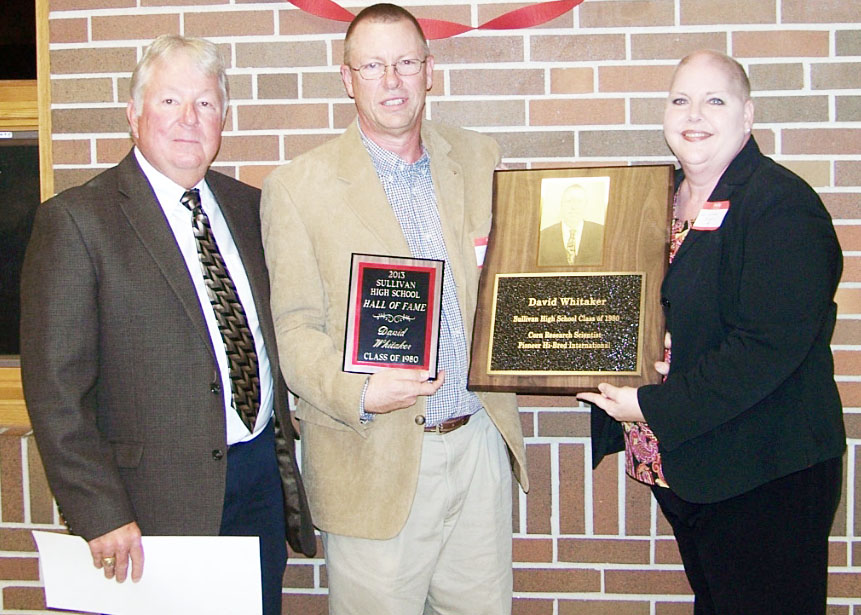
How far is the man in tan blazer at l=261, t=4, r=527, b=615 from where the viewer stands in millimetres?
2367

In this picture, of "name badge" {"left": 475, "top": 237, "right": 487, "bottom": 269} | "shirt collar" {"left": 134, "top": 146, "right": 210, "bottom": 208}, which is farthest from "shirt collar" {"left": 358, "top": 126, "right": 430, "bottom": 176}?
"shirt collar" {"left": 134, "top": 146, "right": 210, "bottom": 208}

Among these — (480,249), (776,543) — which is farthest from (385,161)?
(776,543)

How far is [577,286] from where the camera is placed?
7.59 ft

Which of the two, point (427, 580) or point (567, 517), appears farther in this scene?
point (567, 517)

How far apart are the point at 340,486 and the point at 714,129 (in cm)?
141

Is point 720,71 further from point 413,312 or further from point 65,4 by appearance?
point 65,4

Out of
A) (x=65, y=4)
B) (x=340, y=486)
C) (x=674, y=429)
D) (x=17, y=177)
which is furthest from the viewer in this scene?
(x=17, y=177)

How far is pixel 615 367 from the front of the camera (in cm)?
225

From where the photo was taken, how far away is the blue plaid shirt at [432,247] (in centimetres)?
242

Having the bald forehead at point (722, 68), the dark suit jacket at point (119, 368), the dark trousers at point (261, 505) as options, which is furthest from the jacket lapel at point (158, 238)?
the bald forehead at point (722, 68)

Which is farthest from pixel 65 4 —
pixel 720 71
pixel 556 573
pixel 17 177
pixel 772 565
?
pixel 772 565

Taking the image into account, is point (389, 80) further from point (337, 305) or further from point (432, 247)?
point (337, 305)

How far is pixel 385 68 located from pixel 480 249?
22.8 inches

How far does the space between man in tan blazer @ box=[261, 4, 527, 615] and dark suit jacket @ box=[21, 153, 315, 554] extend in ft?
0.93
